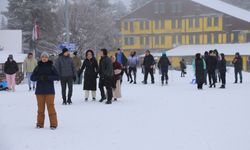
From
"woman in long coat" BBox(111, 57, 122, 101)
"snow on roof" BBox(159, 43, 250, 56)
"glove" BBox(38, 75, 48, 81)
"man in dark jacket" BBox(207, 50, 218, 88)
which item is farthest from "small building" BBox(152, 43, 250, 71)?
"glove" BBox(38, 75, 48, 81)

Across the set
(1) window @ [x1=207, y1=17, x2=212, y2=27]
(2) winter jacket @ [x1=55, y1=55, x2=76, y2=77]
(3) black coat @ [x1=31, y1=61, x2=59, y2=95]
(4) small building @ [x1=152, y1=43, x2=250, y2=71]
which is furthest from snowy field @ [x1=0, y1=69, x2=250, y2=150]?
(1) window @ [x1=207, y1=17, x2=212, y2=27]

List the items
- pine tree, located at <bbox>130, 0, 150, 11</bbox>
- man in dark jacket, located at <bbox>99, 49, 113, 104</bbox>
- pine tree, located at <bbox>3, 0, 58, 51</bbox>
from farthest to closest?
pine tree, located at <bbox>130, 0, 150, 11</bbox> < pine tree, located at <bbox>3, 0, 58, 51</bbox> < man in dark jacket, located at <bbox>99, 49, 113, 104</bbox>

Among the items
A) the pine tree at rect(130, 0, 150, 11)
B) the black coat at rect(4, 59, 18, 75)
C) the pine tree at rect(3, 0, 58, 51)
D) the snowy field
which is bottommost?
the snowy field

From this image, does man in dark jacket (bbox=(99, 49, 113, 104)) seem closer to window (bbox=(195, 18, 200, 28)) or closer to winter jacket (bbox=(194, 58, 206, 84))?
winter jacket (bbox=(194, 58, 206, 84))

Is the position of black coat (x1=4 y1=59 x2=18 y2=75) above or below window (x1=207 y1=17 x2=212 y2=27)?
below

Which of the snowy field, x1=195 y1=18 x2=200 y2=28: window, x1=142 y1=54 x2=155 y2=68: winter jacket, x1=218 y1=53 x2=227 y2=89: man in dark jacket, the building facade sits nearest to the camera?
the snowy field

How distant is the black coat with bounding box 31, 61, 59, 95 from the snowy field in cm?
79

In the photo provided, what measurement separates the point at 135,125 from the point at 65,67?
4.59 metres

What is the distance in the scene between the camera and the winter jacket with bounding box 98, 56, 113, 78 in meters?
14.7

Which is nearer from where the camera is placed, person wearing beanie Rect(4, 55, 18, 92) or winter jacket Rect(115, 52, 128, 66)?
person wearing beanie Rect(4, 55, 18, 92)

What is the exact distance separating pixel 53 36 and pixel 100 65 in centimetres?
4086

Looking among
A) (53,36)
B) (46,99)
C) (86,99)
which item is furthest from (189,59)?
(46,99)

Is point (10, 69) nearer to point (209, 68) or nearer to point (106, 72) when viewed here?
point (106, 72)

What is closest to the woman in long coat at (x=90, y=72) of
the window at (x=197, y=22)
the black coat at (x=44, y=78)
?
the black coat at (x=44, y=78)
